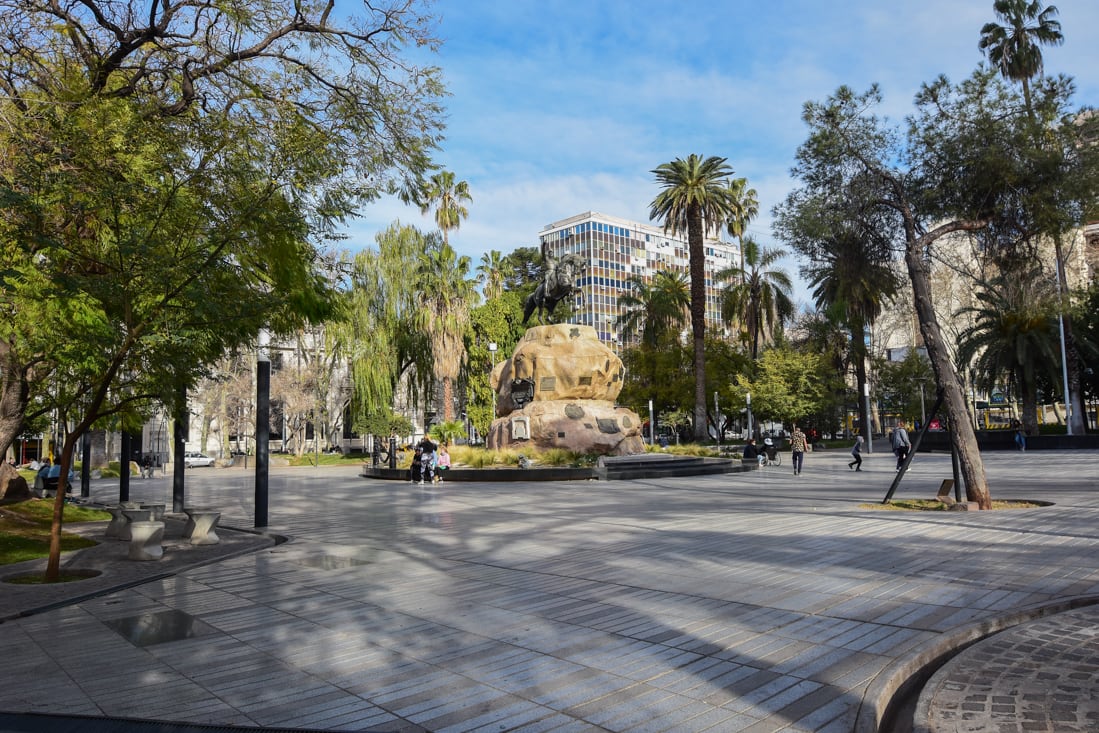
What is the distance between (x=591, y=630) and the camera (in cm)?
578

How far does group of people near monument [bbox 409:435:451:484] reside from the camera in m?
25.3

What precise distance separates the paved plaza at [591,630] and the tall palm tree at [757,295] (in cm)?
3979

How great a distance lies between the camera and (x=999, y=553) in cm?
844

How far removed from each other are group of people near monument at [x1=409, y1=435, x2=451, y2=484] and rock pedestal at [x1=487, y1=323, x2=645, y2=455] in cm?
262

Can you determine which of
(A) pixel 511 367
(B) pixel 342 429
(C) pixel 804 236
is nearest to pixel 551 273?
(A) pixel 511 367

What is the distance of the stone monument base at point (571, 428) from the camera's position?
2680 cm

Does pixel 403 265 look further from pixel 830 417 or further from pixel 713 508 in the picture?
pixel 830 417

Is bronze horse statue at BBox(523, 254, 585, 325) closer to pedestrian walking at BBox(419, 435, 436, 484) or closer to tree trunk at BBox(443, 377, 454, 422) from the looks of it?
pedestrian walking at BBox(419, 435, 436, 484)

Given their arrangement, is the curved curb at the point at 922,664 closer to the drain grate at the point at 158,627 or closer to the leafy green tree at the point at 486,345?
the drain grate at the point at 158,627

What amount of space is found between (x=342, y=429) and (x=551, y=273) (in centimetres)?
4815

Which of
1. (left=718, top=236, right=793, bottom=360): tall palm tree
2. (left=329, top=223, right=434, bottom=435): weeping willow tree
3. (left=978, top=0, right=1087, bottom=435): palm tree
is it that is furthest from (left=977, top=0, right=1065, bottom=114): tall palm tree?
(left=329, top=223, right=434, bottom=435): weeping willow tree

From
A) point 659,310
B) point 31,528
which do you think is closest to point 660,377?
point 659,310

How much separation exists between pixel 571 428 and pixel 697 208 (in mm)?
19356

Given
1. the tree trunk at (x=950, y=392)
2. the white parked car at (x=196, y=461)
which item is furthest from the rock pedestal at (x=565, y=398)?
the white parked car at (x=196, y=461)
